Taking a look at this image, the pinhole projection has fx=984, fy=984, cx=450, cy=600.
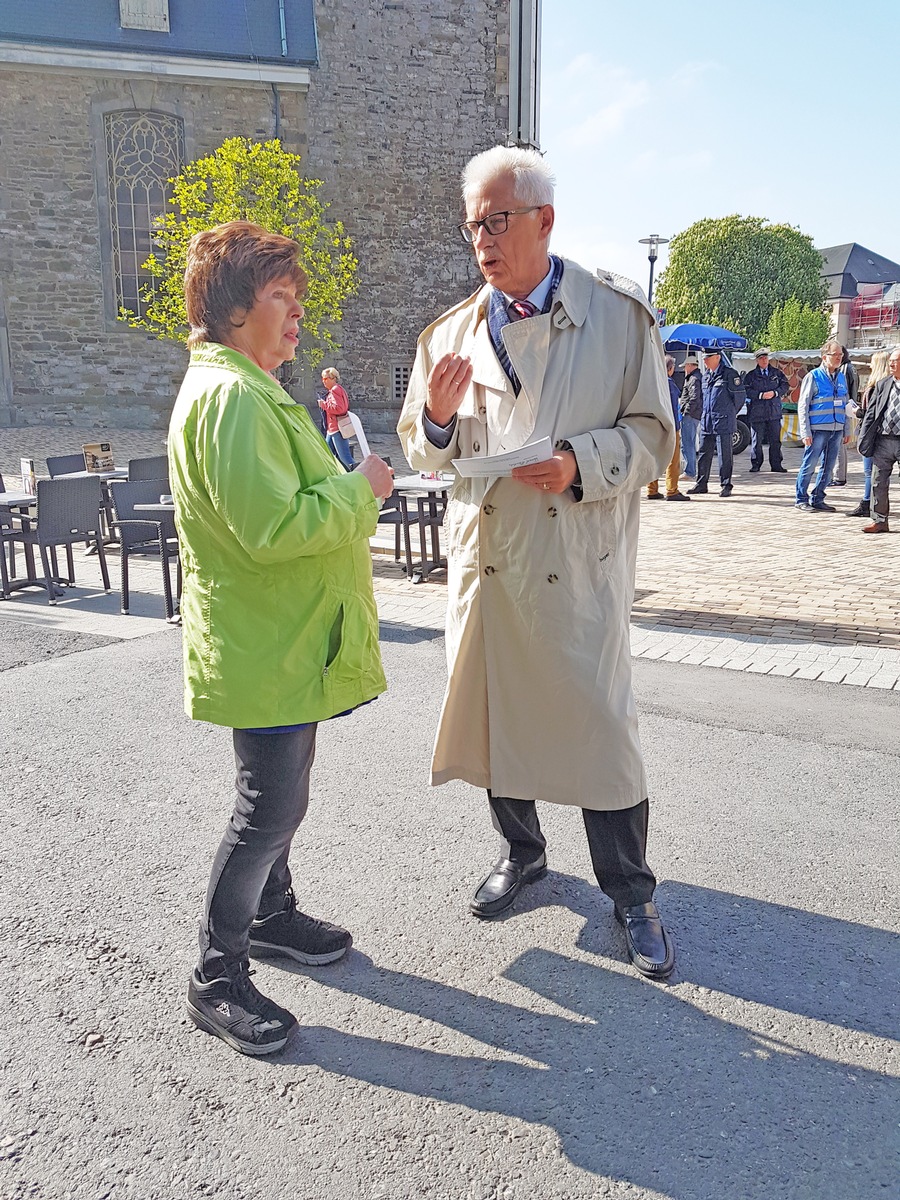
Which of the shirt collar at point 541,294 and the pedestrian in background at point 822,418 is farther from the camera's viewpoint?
the pedestrian in background at point 822,418

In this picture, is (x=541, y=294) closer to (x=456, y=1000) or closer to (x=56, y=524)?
(x=456, y=1000)

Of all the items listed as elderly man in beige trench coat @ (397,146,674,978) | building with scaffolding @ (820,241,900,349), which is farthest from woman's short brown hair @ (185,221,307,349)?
building with scaffolding @ (820,241,900,349)

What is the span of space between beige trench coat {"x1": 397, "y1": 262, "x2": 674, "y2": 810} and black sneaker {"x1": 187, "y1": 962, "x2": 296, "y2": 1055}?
2.90 ft

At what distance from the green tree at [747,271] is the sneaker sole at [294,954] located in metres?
57.6

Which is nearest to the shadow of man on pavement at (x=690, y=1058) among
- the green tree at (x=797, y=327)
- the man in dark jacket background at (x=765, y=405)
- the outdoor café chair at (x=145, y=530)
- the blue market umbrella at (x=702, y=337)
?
the outdoor café chair at (x=145, y=530)

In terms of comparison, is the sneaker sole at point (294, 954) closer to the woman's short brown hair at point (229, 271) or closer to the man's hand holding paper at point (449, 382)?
the man's hand holding paper at point (449, 382)

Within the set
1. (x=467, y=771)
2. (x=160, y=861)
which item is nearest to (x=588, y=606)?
(x=467, y=771)

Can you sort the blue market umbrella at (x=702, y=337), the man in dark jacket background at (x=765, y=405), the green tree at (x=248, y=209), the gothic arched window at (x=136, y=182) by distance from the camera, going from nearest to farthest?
the man in dark jacket background at (x=765, y=405), the green tree at (x=248, y=209), the blue market umbrella at (x=702, y=337), the gothic arched window at (x=136, y=182)

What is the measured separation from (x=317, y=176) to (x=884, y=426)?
20.0 meters

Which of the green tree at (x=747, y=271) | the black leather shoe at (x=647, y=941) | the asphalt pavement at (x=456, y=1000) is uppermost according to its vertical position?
the green tree at (x=747, y=271)

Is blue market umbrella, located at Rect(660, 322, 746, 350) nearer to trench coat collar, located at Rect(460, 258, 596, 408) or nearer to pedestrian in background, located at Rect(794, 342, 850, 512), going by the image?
pedestrian in background, located at Rect(794, 342, 850, 512)

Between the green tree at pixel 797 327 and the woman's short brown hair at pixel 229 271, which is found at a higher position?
the green tree at pixel 797 327

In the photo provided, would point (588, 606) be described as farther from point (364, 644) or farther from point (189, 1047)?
point (189, 1047)

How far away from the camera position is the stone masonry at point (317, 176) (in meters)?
23.4
